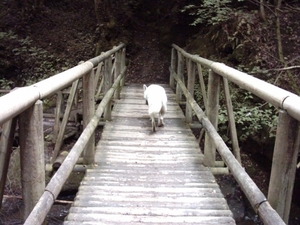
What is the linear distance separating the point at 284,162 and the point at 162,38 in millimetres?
10465

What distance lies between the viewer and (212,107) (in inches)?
149

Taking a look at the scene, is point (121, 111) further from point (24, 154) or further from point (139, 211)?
point (24, 154)

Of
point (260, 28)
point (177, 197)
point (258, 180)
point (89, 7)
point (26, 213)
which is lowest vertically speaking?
point (258, 180)

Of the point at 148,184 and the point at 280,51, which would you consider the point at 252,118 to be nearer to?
the point at 280,51

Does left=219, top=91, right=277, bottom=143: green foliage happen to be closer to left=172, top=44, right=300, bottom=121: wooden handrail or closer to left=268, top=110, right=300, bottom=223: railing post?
left=172, top=44, right=300, bottom=121: wooden handrail

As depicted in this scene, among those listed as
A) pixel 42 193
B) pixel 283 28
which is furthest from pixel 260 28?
pixel 42 193

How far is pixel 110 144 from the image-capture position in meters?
4.63

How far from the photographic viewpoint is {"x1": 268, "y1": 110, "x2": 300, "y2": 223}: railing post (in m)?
1.72

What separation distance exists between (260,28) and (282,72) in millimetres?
1556

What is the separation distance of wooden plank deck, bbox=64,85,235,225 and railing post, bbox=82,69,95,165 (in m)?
0.16

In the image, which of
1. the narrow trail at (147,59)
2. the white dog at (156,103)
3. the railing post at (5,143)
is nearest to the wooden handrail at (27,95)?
the railing post at (5,143)

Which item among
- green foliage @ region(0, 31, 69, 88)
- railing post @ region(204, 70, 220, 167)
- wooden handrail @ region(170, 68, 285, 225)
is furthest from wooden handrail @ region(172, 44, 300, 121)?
green foliage @ region(0, 31, 69, 88)

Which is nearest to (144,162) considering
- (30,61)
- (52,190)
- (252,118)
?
(52,190)

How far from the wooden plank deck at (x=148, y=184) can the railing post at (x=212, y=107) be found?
0.15 meters
